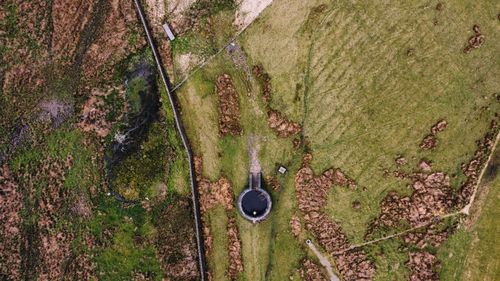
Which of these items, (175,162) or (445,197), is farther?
(175,162)

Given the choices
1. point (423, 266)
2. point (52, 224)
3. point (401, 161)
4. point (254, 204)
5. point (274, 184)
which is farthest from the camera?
point (52, 224)

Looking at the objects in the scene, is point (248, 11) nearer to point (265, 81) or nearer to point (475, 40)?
point (265, 81)

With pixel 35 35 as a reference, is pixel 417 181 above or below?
below

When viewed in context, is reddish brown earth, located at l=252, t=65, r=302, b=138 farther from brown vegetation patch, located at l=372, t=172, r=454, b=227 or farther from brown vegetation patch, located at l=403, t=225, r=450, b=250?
brown vegetation patch, located at l=403, t=225, r=450, b=250

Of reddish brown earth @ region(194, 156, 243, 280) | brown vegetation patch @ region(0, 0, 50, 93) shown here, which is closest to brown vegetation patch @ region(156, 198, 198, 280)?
reddish brown earth @ region(194, 156, 243, 280)

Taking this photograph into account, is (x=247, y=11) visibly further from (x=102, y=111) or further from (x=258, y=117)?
(x=102, y=111)

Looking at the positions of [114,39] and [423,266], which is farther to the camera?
[114,39]

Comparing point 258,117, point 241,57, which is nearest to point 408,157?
point 258,117

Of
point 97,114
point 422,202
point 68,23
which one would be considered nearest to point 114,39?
point 68,23
